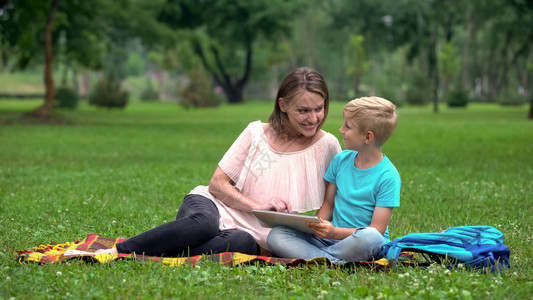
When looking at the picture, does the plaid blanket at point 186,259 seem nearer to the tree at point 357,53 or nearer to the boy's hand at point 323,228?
the boy's hand at point 323,228

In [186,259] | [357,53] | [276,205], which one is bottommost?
[186,259]

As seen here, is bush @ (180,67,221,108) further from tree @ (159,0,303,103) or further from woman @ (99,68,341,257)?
woman @ (99,68,341,257)

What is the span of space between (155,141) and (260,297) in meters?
17.0

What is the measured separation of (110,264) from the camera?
15.9ft

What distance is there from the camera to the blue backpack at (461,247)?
15.5 ft

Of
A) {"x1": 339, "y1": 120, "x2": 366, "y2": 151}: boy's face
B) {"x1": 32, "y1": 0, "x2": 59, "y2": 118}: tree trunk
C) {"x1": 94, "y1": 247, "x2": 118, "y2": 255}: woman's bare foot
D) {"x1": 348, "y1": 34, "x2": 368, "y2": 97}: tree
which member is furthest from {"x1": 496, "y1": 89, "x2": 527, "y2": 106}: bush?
{"x1": 94, "y1": 247, "x2": 118, "y2": 255}: woman's bare foot

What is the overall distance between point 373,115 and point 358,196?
2.14 feet

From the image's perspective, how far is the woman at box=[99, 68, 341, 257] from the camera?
5.11 m

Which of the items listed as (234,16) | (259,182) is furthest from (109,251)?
(234,16)

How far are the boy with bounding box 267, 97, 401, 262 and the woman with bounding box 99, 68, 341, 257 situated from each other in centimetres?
21

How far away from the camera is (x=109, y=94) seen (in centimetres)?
4772

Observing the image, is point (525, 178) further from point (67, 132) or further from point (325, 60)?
Answer: point (325, 60)

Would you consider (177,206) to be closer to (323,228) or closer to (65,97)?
(323,228)

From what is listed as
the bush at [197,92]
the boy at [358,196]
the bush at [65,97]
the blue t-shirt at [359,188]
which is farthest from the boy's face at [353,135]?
the bush at [197,92]
